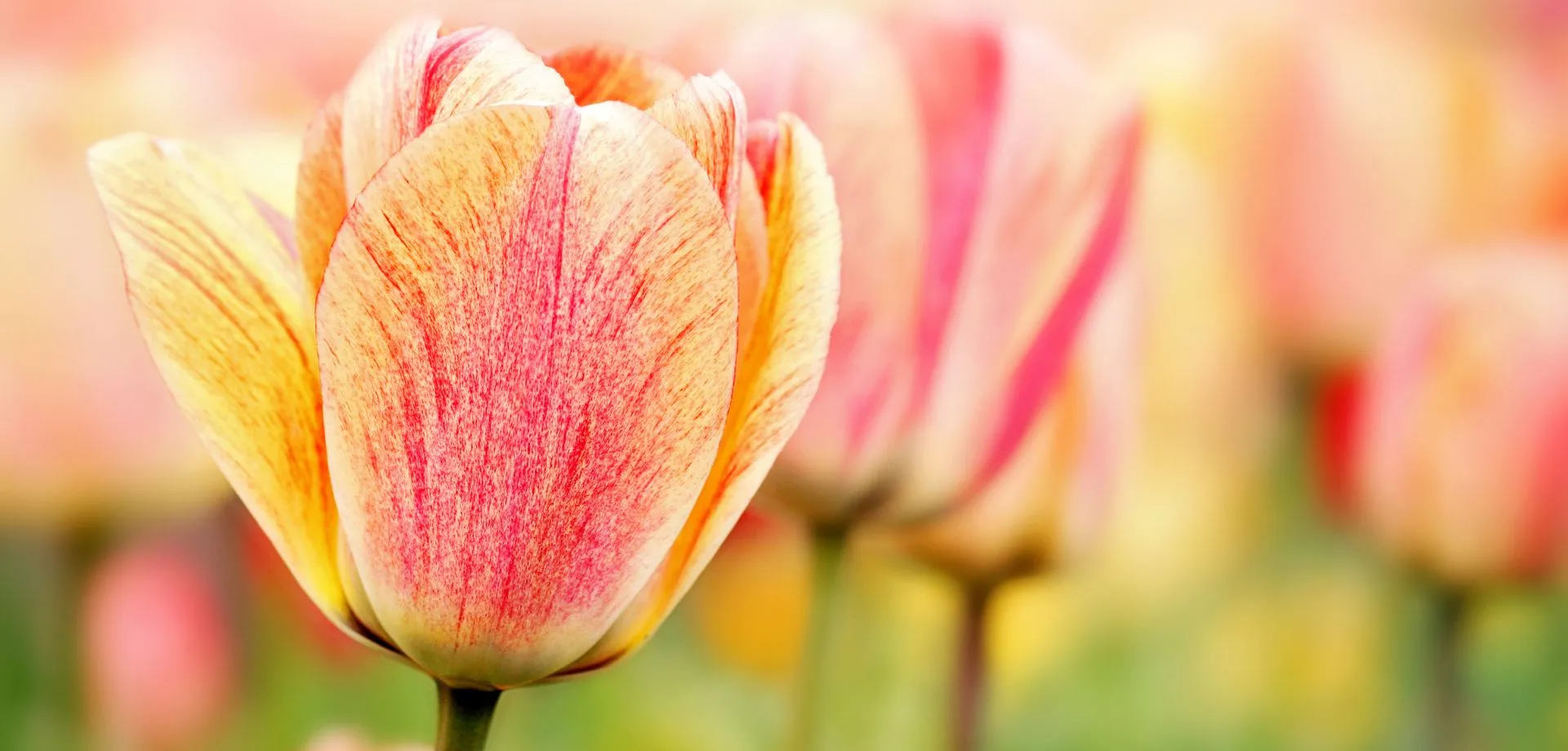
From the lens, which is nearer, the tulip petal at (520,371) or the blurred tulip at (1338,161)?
the tulip petal at (520,371)

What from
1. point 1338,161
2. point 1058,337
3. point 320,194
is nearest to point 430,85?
point 320,194

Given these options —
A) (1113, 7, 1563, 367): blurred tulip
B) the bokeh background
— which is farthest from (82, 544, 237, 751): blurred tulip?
(1113, 7, 1563, 367): blurred tulip

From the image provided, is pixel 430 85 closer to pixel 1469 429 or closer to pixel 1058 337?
pixel 1058 337

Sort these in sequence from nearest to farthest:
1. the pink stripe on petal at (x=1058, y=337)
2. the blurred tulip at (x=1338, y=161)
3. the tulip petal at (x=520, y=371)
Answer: the tulip petal at (x=520, y=371)
the pink stripe on petal at (x=1058, y=337)
the blurred tulip at (x=1338, y=161)

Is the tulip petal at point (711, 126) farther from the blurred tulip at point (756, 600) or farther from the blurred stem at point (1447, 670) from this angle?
the blurred stem at point (1447, 670)

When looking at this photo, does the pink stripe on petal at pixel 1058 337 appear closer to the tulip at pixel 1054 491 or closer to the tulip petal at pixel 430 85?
the tulip at pixel 1054 491

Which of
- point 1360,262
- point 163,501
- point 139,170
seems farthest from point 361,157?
point 1360,262

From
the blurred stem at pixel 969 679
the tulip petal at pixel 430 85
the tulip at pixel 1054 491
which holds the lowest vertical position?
the blurred stem at pixel 969 679

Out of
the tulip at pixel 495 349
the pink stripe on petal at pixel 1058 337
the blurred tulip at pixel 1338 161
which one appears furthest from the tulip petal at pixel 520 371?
the blurred tulip at pixel 1338 161

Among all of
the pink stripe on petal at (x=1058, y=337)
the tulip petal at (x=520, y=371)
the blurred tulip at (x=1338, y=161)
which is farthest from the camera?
the blurred tulip at (x=1338, y=161)

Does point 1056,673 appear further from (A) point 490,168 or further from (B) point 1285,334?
(A) point 490,168

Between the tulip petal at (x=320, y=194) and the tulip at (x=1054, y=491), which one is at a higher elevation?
the tulip petal at (x=320, y=194)
